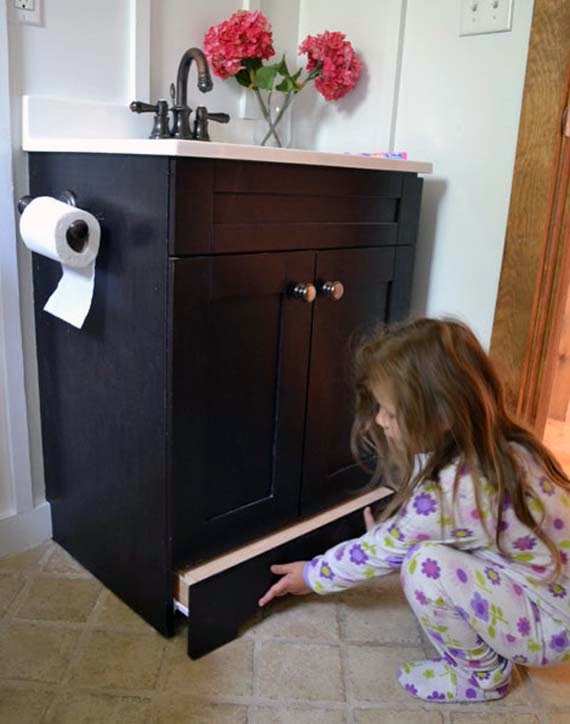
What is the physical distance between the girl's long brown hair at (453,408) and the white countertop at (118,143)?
0.35 metres

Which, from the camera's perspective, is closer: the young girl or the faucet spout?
the young girl

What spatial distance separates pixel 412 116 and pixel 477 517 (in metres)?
0.95

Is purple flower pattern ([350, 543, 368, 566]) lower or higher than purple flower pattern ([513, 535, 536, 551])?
lower

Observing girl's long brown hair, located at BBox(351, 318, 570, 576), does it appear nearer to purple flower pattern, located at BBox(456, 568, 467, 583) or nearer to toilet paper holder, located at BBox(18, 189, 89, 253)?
purple flower pattern, located at BBox(456, 568, 467, 583)

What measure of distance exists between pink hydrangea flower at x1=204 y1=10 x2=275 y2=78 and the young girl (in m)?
0.75

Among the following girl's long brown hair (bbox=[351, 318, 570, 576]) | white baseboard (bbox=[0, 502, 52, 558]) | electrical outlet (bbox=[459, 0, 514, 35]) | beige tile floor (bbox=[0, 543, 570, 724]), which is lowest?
beige tile floor (bbox=[0, 543, 570, 724])

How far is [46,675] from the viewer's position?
1.12 metres

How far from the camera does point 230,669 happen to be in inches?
45.3

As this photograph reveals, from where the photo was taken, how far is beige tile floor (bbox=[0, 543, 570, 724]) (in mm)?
1065

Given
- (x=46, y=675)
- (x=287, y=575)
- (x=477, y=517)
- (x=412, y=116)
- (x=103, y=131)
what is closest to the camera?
(x=477, y=517)

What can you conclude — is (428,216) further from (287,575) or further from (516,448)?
(287,575)

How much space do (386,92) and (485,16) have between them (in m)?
0.26

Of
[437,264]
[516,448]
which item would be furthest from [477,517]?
[437,264]

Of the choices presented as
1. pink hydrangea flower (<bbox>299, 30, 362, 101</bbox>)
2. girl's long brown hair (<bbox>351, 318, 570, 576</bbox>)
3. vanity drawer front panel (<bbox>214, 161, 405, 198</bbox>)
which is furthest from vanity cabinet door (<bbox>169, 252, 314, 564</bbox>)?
pink hydrangea flower (<bbox>299, 30, 362, 101</bbox>)
